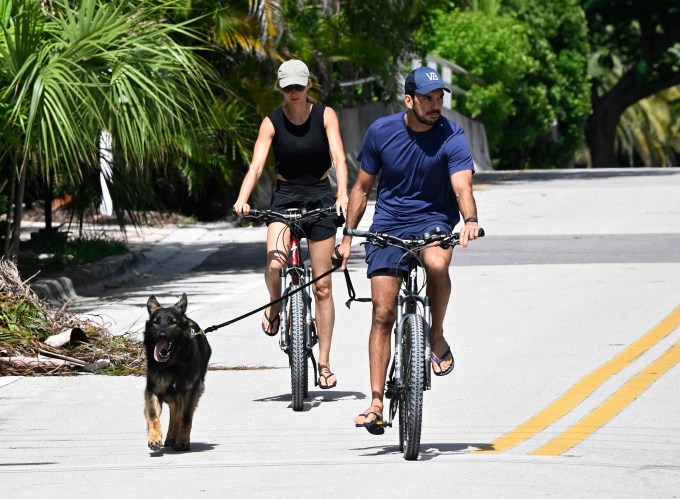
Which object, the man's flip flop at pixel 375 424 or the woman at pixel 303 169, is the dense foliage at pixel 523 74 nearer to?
the woman at pixel 303 169

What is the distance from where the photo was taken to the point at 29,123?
13164mm

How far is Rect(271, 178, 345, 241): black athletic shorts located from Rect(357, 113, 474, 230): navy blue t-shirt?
Result: 169cm

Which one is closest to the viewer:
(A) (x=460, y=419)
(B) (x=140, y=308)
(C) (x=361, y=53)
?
(A) (x=460, y=419)

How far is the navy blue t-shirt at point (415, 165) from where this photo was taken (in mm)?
7840

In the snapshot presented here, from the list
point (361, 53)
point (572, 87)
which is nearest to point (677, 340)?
point (361, 53)

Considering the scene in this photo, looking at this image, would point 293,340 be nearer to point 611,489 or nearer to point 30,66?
point 611,489

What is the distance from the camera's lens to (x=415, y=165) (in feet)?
25.8

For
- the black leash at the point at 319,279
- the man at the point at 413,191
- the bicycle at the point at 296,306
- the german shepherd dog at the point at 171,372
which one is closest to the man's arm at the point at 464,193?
the man at the point at 413,191

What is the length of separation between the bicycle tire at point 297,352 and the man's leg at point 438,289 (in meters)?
1.36

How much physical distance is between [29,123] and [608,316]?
17.3ft

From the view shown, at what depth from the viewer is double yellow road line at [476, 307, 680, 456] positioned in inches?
318

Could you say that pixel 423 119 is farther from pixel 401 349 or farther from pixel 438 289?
pixel 401 349

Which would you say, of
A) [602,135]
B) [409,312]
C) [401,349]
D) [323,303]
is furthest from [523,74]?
[401,349]

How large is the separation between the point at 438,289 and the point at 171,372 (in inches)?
57.1
